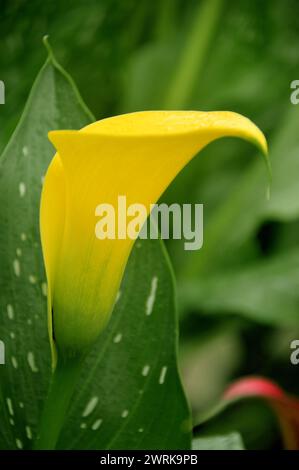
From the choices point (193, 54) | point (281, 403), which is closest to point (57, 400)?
point (281, 403)

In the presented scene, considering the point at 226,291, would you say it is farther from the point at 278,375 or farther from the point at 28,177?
the point at 28,177

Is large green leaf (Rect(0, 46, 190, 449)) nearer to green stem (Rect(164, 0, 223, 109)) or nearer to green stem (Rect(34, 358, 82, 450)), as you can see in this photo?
green stem (Rect(34, 358, 82, 450))

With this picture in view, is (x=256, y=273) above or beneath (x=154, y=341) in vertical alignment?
above

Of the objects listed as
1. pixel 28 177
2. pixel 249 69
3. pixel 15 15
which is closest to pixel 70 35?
pixel 15 15

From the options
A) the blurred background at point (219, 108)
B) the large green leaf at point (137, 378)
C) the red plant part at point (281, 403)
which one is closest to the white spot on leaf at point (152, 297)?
the large green leaf at point (137, 378)

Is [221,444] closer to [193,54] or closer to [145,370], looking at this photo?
[145,370]

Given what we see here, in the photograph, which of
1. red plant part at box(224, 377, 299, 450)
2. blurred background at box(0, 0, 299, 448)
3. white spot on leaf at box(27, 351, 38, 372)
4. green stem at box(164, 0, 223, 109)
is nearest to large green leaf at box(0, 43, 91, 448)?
white spot on leaf at box(27, 351, 38, 372)

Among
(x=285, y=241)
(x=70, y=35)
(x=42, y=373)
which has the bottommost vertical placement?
(x=42, y=373)
